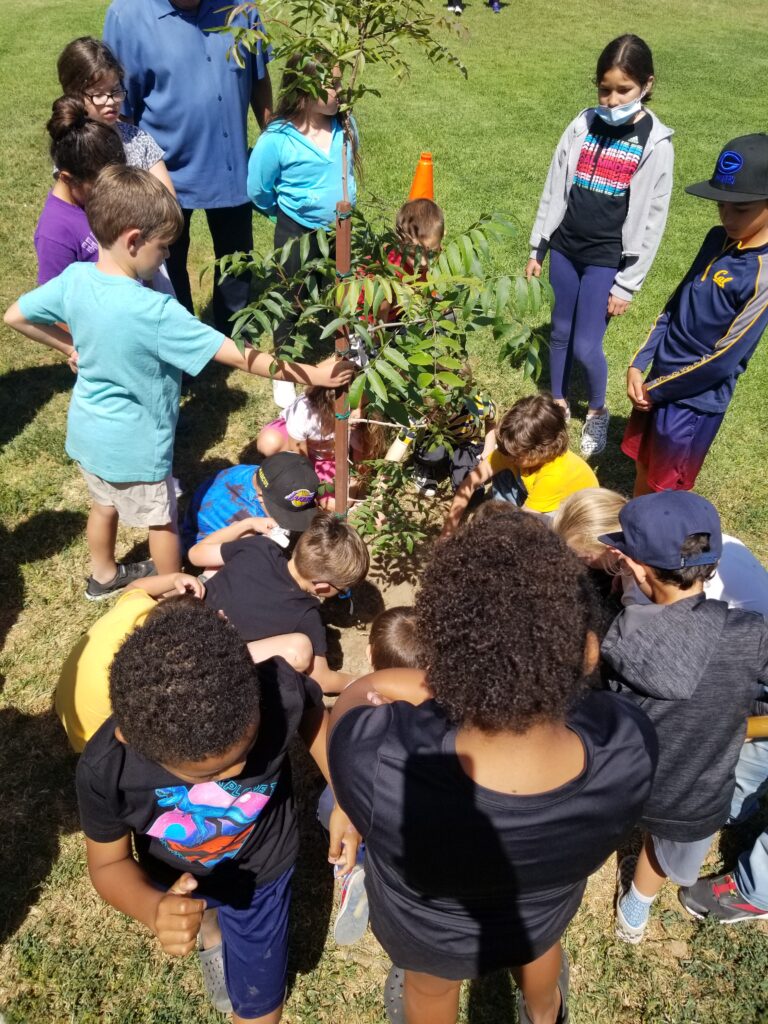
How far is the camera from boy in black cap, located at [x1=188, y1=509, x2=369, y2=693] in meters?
2.88

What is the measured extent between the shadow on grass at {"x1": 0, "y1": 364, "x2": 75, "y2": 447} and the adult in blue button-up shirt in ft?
3.95

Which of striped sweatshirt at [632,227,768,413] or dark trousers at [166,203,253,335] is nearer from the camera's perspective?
striped sweatshirt at [632,227,768,413]

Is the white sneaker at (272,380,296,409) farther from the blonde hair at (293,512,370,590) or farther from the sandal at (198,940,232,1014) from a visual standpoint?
the sandal at (198,940,232,1014)

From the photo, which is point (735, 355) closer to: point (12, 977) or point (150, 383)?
point (150, 383)

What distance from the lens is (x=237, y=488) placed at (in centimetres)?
388

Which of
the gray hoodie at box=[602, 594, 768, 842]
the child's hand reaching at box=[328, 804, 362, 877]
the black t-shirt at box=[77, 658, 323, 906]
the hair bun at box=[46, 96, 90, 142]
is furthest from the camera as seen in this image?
the hair bun at box=[46, 96, 90, 142]

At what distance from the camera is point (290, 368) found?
2688mm

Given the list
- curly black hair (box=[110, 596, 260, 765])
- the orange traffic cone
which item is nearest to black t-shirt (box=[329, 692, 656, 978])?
curly black hair (box=[110, 596, 260, 765])

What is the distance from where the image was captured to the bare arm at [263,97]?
184 inches

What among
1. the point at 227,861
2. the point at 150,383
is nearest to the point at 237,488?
the point at 150,383

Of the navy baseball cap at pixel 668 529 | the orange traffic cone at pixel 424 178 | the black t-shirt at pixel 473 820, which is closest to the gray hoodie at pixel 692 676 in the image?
the navy baseball cap at pixel 668 529

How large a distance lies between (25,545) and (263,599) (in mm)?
1921

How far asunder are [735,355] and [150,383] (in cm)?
255

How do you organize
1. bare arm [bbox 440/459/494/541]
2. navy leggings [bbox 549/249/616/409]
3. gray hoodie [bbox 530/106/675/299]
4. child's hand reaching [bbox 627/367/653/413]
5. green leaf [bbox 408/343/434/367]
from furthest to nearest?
navy leggings [bbox 549/249/616/409] < gray hoodie [bbox 530/106/675/299] < bare arm [bbox 440/459/494/541] < child's hand reaching [bbox 627/367/653/413] < green leaf [bbox 408/343/434/367]
